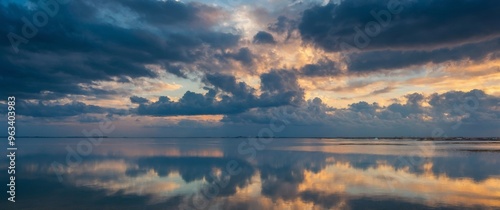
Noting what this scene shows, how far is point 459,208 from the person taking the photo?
23.8m

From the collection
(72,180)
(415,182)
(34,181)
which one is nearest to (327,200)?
(415,182)

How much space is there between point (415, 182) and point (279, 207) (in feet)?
60.4

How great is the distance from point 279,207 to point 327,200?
4539 mm

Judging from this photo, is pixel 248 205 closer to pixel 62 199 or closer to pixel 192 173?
pixel 62 199

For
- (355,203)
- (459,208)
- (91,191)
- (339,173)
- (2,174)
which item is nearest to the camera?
(459,208)

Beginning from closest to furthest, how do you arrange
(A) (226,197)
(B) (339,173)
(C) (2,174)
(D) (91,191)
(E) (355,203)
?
(E) (355,203), (A) (226,197), (D) (91,191), (C) (2,174), (B) (339,173)

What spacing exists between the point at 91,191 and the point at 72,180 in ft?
26.8

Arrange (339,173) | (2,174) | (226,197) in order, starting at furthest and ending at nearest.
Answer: (339,173) < (2,174) < (226,197)

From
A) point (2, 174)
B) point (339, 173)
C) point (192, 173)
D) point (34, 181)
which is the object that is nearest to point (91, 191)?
point (34, 181)

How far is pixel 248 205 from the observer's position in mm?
25250

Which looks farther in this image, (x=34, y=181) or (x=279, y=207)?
(x=34, y=181)

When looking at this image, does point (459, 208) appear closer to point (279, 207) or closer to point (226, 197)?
point (279, 207)

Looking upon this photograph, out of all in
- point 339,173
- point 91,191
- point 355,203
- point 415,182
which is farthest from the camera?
point 339,173

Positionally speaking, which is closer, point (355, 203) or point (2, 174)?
point (355, 203)
